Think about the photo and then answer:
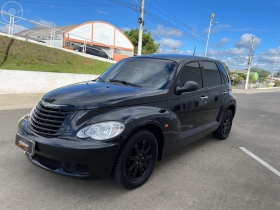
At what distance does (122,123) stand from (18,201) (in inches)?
57.6

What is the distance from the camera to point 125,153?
275 cm

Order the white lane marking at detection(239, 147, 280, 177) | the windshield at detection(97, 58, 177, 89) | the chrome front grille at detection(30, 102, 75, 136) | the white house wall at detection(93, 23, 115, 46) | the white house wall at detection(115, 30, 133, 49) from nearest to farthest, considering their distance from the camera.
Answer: the chrome front grille at detection(30, 102, 75, 136) → the windshield at detection(97, 58, 177, 89) → the white lane marking at detection(239, 147, 280, 177) → the white house wall at detection(93, 23, 115, 46) → the white house wall at detection(115, 30, 133, 49)

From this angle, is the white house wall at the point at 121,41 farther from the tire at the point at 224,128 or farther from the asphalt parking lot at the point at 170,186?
the asphalt parking lot at the point at 170,186

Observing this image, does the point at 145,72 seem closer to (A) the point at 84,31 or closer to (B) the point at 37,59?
(B) the point at 37,59

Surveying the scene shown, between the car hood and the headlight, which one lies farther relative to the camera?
the car hood

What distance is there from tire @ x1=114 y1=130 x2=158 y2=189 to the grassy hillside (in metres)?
10.4

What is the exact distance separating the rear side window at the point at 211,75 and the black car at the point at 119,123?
496 mm

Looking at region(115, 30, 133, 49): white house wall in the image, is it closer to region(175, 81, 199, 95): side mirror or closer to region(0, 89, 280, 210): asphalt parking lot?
region(0, 89, 280, 210): asphalt parking lot

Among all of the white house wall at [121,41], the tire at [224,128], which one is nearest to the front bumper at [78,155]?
the tire at [224,128]

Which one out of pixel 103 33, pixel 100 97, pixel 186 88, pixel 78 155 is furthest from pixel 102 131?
pixel 103 33

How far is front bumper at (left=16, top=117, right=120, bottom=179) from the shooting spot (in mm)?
2529

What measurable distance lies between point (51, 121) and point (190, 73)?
2.44m

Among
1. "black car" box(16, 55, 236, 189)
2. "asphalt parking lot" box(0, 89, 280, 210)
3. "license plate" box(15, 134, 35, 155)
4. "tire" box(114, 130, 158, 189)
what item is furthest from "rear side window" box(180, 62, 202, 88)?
"license plate" box(15, 134, 35, 155)

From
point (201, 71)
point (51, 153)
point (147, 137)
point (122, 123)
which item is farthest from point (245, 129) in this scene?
point (51, 153)
